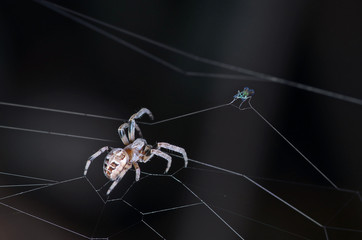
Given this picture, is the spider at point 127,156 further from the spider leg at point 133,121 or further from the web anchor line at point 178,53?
the web anchor line at point 178,53

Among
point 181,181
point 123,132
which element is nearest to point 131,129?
point 123,132

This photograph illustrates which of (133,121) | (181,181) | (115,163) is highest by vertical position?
(133,121)

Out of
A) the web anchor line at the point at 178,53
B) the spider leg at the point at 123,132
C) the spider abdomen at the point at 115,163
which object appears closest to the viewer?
the spider abdomen at the point at 115,163

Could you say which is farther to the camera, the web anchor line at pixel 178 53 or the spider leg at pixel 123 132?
the web anchor line at pixel 178 53

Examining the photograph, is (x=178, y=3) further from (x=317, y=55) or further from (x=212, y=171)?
(x=212, y=171)

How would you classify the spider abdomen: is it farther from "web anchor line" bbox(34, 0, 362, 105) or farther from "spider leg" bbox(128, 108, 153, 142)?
"web anchor line" bbox(34, 0, 362, 105)

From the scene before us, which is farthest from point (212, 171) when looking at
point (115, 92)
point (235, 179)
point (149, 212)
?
point (115, 92)

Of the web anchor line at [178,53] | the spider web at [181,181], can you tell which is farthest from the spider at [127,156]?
the web anchor line at [178,53]

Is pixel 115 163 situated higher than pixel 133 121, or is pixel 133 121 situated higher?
pixel 133 121

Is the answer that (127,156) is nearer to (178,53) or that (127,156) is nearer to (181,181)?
(181,181)
